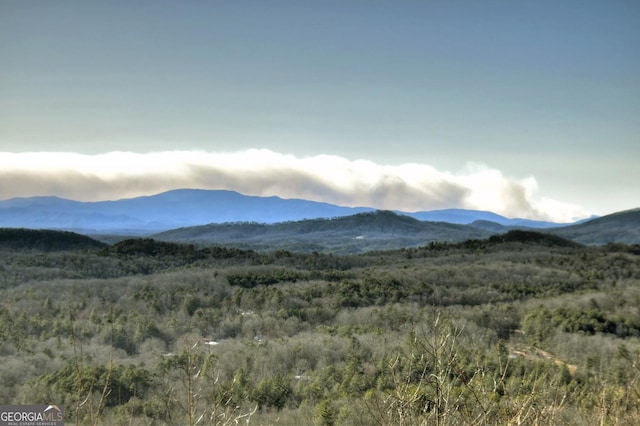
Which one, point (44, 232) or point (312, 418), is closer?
point (312, 418)

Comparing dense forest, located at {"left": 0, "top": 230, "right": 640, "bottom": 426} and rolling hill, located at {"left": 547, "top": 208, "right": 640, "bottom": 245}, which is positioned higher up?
rolling hill, located at {"left": 547, "top": 208, "right": 640, "bottom": 245}

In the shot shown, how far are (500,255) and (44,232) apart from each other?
59.3 meters

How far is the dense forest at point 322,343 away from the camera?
866 cm

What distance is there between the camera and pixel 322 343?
19328 mm

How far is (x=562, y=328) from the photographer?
2228 centimetres

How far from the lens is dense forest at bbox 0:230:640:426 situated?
866cm

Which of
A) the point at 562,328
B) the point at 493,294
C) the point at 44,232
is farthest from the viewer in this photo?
the point at 44,232

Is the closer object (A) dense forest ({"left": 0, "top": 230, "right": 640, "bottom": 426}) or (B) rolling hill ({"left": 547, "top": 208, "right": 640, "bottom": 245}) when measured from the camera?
(A) dense forest ({"left": 0, "top": 230, "right": 640, "bottom": 426})

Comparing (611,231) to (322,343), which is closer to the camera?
(322,343)

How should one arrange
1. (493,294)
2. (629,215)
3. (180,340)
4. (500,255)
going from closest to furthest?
(180,340), (493,294), (500,255), (629,215)

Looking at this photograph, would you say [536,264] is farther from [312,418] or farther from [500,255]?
[312,418]

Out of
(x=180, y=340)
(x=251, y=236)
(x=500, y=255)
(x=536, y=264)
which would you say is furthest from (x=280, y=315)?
(x=251, y=236)

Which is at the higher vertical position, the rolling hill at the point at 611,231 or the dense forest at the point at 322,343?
the rolling hill at the point at 611,231

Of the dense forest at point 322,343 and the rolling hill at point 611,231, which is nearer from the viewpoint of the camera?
the dense forest at point 322,343
